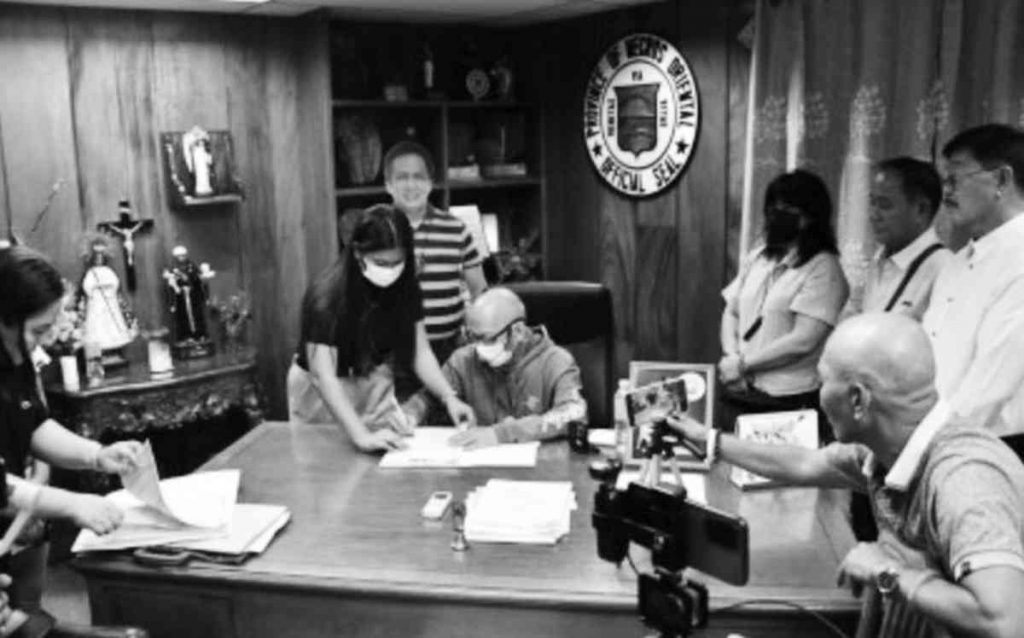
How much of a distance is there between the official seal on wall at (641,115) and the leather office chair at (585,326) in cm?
116

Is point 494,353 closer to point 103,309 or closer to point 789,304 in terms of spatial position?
point 789,304

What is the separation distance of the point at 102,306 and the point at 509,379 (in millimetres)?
1803

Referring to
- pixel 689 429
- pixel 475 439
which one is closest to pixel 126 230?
pixel 475 439

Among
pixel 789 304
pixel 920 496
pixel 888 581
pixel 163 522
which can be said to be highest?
pixel 789 304

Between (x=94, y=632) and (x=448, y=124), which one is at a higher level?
(x=448, y=124)

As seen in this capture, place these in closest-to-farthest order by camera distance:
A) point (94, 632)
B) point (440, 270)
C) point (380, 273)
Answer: point (94, 632) < point (380, 273) < point (440, 270)

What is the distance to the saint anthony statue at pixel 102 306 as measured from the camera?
3756mm

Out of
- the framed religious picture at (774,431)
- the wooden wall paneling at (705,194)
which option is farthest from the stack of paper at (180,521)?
the wooden wall paneling at (705,194)

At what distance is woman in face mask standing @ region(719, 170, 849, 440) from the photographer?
120 inches

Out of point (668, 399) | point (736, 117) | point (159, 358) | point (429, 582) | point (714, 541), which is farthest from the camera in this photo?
point (736, 117)

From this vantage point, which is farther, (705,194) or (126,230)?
(705,194)

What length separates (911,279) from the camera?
283cm

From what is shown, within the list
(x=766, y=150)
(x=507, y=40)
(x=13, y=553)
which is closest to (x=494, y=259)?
(x=507, y=40)

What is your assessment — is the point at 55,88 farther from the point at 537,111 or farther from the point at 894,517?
the point at 894,517
